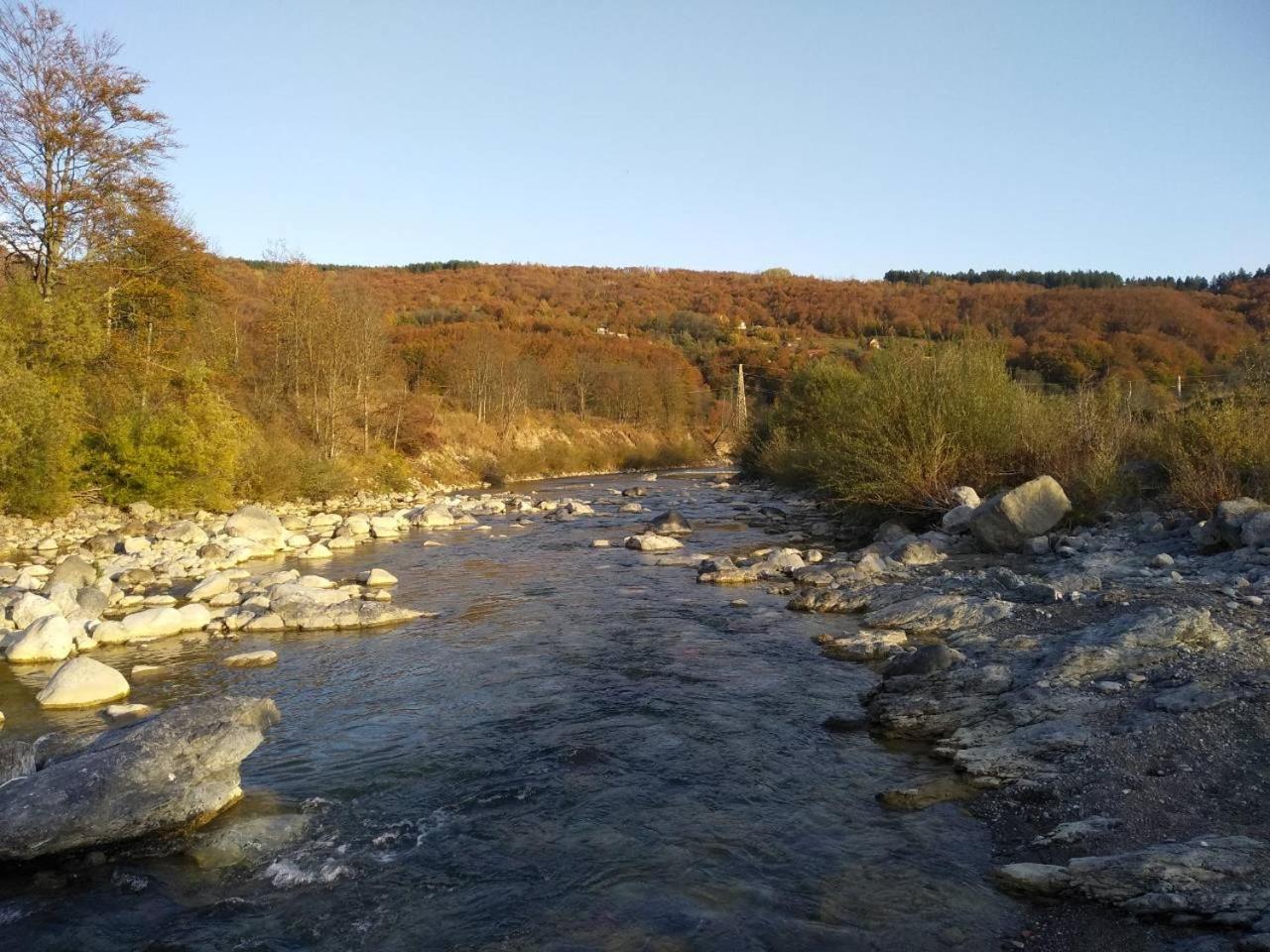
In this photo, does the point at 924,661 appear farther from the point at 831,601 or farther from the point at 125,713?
the point at 125,713

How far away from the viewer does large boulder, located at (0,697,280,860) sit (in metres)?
5.56

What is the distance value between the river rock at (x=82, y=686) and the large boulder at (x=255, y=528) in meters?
11.0

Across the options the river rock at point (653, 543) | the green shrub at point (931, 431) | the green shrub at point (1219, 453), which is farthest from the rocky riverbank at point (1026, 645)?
the green shrub at point (931, 431)

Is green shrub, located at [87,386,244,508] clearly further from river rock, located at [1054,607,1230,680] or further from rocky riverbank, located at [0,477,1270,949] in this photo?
river rock, located at [1054,607,1230,680]

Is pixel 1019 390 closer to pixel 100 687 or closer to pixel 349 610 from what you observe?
pixel 349 610

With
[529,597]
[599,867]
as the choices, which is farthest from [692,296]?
[599,867]

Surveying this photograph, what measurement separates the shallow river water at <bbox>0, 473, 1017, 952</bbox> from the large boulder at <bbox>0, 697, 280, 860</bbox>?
8.5 inches

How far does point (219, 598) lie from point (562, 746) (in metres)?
8.50

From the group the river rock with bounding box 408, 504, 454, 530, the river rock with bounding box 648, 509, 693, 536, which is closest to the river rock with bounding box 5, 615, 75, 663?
the river rock with bounding box 648, 509, 693, 536

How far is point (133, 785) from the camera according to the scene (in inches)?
234

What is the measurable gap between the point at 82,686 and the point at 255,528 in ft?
39.4

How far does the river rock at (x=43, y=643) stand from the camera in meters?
10.1

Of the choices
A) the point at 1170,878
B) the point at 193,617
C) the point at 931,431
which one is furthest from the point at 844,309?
the point at 1170,878

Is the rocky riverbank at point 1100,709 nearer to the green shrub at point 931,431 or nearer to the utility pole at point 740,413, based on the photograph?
the green shrub at point 931,431
